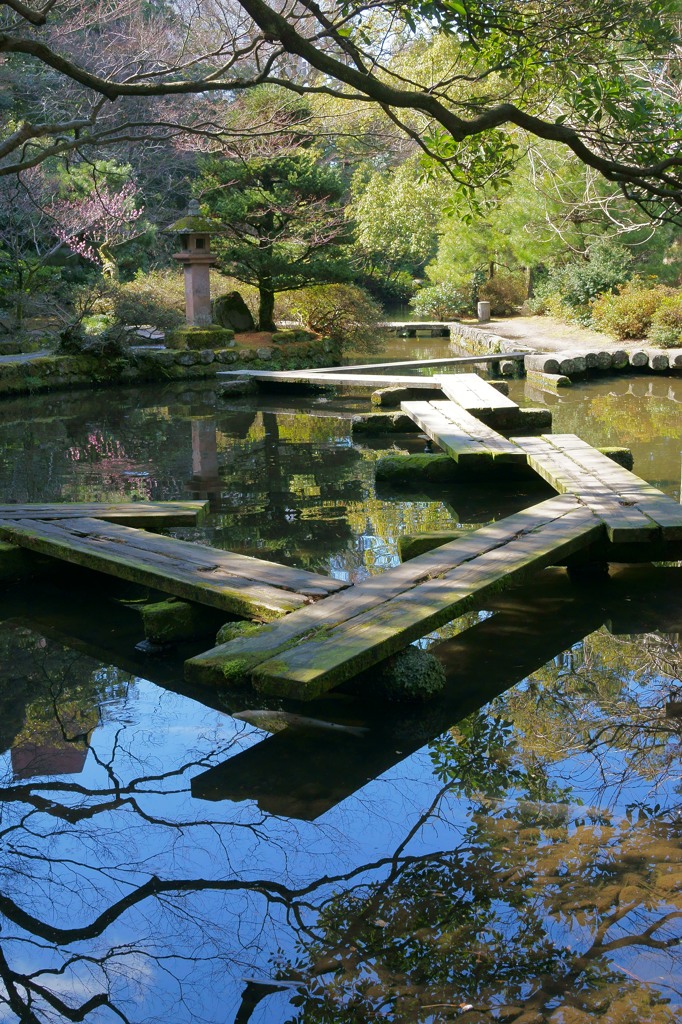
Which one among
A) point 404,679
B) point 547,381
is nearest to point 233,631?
point 404,679

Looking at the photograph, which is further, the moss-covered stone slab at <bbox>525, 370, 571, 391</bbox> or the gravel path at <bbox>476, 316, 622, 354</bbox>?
the gravel path at <bbox>476, 316, 622, 354</bbox>

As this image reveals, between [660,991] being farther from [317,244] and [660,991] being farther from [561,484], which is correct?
[317,244]

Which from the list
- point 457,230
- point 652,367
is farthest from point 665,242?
point 457,230

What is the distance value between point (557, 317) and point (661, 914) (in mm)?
20921

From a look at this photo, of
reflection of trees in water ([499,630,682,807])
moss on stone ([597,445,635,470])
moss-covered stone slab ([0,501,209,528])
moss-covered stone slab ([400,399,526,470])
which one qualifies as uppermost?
moss-covered stone slab ([400,399,526,470])

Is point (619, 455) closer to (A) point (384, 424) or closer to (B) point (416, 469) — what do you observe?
(B) point (416, 469)

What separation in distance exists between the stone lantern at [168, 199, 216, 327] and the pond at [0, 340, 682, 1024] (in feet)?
36.2

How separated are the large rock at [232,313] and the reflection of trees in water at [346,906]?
15336 millimetres

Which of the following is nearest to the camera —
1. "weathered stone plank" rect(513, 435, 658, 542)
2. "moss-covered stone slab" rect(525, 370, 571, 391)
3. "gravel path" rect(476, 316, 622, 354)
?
"weathered stone plank" rect(513, 435, 658, 542)

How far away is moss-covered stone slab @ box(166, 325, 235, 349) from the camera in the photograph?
16.5 meters

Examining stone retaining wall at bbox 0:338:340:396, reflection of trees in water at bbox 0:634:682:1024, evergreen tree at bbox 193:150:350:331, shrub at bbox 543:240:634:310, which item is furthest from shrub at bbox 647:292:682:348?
reflection of trees in water at bbox 0:634:682:1024

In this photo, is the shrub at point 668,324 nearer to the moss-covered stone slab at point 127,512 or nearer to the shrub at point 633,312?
the shrub at point 633,312

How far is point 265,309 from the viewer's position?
59.8ft

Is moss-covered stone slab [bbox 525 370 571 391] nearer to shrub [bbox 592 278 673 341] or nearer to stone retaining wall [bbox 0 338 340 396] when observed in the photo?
shrub [bbox 592 278 673 341]
